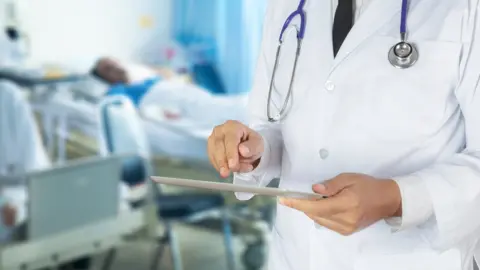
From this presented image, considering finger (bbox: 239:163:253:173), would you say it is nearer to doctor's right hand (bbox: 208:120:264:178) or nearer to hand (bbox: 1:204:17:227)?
doctor's right hand (bbox: 208:120:264:178)

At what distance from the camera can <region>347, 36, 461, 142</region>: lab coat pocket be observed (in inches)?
35.9

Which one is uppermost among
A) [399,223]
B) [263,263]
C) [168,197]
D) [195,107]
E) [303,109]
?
[303,109]

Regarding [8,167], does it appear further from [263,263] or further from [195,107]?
A: [263,263]

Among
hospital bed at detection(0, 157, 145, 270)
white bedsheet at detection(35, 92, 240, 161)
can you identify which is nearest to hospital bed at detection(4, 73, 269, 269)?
white bedsheet at detection(35, 92, 240, 161)

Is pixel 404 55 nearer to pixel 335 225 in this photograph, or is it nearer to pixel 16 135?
pixel 335 225

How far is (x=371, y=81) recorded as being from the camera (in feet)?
3.15

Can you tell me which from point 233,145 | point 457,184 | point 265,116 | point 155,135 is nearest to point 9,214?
point 155,135

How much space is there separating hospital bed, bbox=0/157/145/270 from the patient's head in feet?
2.55

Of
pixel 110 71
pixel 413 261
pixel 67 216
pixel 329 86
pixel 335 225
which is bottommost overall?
pixel 67 216

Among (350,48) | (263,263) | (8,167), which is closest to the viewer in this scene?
(350,48)

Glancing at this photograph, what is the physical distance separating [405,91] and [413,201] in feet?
0.54

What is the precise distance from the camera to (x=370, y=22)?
98 centimetres

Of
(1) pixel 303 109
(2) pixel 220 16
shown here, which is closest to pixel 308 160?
(1) pixel 303 109

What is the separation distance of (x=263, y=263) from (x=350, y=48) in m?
2.13
